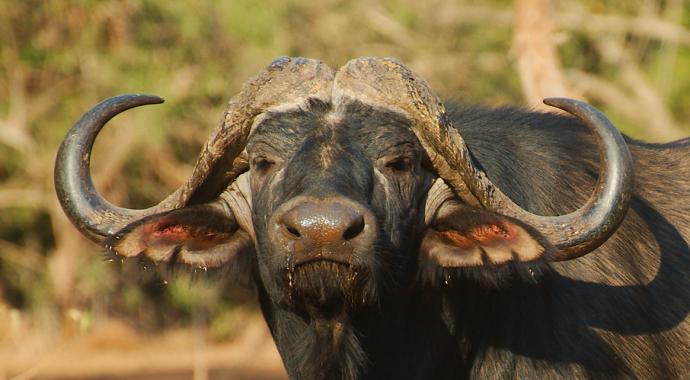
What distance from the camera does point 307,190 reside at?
4547mm

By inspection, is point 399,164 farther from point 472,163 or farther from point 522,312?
point 522,312

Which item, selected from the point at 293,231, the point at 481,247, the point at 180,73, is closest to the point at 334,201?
the point at 293,231

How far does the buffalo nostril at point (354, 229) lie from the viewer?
4.43 metres

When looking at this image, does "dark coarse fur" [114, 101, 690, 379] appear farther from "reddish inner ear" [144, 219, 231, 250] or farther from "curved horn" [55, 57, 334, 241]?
"reddish inner ear" [144, 219, 231, 250]

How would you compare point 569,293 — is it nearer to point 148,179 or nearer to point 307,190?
point 307,190

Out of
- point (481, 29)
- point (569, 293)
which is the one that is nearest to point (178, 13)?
point (481, 29)

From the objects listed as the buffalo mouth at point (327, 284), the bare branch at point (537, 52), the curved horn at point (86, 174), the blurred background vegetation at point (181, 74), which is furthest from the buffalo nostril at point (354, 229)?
the blurred background vegetation at point (181, 74)

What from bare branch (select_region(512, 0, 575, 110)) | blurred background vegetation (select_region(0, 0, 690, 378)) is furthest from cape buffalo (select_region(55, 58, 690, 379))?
blurred background vegetation (select_region(0, 0, 690, 378))

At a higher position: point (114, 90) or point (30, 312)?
point (114, 90)

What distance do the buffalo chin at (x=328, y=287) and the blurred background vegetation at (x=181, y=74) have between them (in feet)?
39.9

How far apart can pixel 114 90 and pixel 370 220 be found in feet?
42.5

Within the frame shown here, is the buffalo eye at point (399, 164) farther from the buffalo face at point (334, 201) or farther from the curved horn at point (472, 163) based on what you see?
the curved horn at point (472, 163)

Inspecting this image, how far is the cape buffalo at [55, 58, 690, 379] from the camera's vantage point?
477cm

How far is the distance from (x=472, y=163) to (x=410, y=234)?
14.8 inches
